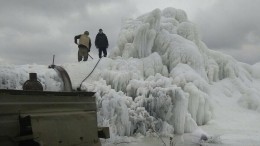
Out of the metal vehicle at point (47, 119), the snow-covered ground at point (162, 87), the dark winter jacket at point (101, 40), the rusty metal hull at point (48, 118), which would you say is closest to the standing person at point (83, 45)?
the snow-covered ground at point (162, 87)

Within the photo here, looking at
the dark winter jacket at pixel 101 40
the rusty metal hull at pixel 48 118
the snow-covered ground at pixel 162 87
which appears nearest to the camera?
the rusty metal hull at pixel 48 118

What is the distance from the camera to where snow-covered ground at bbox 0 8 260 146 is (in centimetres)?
1427

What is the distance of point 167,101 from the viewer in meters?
15.6

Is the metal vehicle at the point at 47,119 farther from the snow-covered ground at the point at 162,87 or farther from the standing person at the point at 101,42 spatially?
the standing person at the point at 101,42

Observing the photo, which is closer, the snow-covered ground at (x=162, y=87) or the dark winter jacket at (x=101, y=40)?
the snow-covered ground at (x=162, y=87)

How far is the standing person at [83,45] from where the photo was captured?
1709cm

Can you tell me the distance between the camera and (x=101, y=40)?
59.6ft

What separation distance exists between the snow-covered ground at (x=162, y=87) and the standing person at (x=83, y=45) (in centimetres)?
62

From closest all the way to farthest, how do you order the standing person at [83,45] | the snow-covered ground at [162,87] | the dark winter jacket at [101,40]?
1. the snow-covered ground at [162,87]
2. the standing person at [83,45]
3. the dark winter jacket at [101,40]

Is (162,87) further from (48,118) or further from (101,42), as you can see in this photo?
(48,118)

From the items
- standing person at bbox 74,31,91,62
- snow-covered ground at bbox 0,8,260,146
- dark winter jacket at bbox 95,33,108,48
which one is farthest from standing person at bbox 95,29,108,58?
standing person at bbox 74,31,91,62

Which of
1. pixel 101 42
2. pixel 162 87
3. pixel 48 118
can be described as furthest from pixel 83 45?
pixel 48 118

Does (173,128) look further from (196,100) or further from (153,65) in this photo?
(153,65)

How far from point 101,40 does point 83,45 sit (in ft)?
4.05
